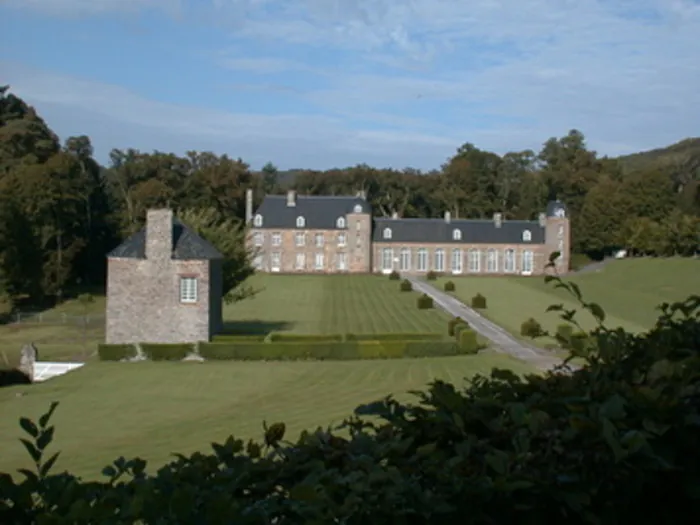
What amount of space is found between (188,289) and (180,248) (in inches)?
60.9

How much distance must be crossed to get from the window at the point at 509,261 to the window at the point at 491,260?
813 millimetres

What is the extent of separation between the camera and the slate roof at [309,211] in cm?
7862

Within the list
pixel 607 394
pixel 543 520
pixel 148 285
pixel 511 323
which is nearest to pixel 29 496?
pixel 543 520

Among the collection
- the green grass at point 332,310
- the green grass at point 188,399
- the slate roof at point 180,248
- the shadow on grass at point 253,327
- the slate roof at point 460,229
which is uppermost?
the slate roof at point 460,229

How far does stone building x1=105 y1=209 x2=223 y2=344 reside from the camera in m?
31.6

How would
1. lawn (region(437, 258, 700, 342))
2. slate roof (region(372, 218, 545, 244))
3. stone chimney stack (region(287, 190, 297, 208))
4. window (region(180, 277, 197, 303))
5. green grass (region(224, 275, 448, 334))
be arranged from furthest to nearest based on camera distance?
stone chimney stack (region(287, 190, 297, 208)) → slate roof (region(372, 218, 545, 244)) → lawn (region(437, 258, 700, 342)) → green grass (region(224, 275, 448, 334)) → window (region(180, 277, 197, 303))

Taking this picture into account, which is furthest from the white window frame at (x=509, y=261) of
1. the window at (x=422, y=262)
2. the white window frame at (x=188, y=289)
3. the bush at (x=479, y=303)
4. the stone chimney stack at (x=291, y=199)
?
the white window frame at (x=188, y=289)

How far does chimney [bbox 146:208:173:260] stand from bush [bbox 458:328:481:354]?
1099 centimetres

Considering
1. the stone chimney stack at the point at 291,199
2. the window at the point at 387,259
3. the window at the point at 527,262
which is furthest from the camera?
the stone chimney stack at the point at 291,199

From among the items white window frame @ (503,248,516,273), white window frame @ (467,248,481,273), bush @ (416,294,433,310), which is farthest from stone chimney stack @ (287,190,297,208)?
bush @ (416,294,433,310)

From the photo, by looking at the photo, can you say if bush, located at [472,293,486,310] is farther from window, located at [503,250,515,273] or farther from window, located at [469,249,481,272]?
window, located at [503,250,515,273]

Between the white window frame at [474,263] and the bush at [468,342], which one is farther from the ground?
the white window frame at [474,263]

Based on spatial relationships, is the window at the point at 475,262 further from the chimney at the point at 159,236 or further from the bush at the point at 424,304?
the chimney at the point at 159,236

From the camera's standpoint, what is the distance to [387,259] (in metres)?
78.7
